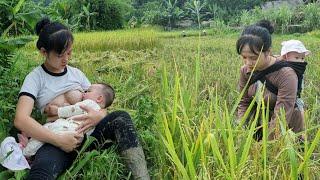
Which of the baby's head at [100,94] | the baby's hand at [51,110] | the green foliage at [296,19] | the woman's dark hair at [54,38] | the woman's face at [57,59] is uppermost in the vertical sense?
the woman's dark hair at [54,38]

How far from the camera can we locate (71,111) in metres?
2.34

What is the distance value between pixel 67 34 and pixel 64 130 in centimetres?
50

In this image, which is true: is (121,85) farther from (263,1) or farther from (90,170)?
(263,1)

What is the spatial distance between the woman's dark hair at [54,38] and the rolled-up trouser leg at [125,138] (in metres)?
0.42

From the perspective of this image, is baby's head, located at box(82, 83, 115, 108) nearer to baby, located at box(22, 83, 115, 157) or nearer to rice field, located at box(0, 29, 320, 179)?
baby, located at box(22, 83, 115, 157)

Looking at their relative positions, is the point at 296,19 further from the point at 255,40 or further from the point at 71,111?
the point at 71,111

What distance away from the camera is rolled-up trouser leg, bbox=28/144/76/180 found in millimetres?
2049

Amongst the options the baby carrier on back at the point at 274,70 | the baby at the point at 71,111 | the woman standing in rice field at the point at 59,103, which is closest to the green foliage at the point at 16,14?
the woman standing in rice field at the point at 59,103

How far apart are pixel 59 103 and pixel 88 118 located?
0.63ft

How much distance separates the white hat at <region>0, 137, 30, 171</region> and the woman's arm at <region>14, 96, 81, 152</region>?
0.28ft

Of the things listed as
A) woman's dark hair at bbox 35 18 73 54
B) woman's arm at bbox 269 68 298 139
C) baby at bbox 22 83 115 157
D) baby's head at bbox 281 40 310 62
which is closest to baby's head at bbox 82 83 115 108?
baby at bbox 22 83 115 157

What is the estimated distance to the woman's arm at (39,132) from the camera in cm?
218

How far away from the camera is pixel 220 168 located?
197 centimetres

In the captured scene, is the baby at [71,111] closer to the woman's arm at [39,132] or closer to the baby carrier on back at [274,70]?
the woman's arm at [39,132]
